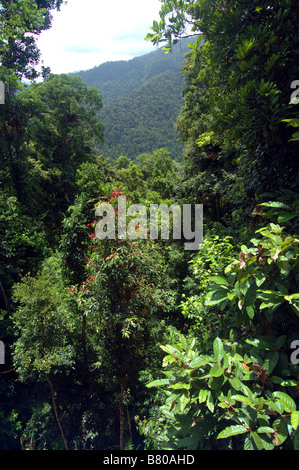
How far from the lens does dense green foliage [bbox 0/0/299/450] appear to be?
5.45ft

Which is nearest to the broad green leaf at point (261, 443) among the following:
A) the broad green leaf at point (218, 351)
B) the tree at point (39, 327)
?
the broad green leaf at point (218, 351)

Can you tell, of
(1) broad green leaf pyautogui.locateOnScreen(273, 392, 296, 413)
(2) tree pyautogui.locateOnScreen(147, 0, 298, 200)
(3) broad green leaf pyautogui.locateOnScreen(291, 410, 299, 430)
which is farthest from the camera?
(2) tree pyautogui.locateOnScreen(147, 0, 298, 200)

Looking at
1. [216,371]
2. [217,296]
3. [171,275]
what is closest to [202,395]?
[216,371]

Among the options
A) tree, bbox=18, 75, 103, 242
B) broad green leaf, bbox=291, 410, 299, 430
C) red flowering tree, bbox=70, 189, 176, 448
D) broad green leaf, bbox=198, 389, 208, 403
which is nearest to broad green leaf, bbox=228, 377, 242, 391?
broad green leaf, bbox=198, 389, 208, 403

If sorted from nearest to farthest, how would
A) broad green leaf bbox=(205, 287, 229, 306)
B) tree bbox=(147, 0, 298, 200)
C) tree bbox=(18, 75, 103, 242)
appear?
broad green leaf bbox=(205, 287, 229, 306), tree bbox=(147, 0, 298, 200), tree bbox=(18, 75, 103, 242)

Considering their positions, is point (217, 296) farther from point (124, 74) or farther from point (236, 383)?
point (124, 74)

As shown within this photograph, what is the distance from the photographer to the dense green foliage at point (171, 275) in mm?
1661

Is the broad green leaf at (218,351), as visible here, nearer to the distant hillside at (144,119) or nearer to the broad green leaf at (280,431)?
the broad green leaf at (280,431)

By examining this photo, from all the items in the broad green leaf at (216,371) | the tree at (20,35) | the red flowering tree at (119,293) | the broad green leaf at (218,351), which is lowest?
the red flowering tree at (119,293)

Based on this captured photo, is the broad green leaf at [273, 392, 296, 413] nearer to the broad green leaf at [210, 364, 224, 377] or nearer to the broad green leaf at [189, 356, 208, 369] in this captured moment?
the broad green leaf at [210, 364, 224, 377]

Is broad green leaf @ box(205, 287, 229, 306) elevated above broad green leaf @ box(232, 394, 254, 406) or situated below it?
above

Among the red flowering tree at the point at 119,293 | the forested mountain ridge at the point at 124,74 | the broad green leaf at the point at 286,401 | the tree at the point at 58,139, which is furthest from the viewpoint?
the forested mountain ridge at the point at 124,74

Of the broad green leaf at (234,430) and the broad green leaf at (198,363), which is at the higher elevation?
the broad green leaf at (198,363)
